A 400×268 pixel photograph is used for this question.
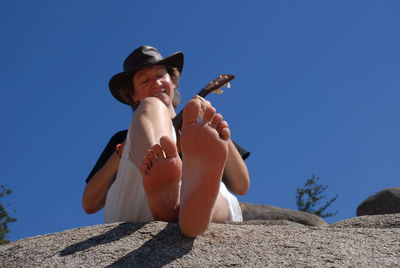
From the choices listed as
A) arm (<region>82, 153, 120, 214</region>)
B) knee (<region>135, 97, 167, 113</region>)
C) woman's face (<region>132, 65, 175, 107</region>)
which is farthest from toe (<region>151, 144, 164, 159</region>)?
woman's face (<region>132, 65, 175, 107</region>)

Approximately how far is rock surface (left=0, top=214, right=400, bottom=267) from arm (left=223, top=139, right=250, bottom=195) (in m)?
0.62

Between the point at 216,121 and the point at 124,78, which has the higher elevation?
the point at 124,78

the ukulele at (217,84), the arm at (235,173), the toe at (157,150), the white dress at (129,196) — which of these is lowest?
the white dress at (129,196)

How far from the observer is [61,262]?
187 cm

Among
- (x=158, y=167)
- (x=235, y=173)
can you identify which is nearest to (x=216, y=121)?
(x=158, y=167)

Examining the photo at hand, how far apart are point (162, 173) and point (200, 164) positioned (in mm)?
163

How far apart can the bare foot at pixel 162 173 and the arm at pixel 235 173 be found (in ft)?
2.49

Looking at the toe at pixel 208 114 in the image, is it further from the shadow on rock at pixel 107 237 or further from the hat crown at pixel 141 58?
the hat crown at pixel 141 58

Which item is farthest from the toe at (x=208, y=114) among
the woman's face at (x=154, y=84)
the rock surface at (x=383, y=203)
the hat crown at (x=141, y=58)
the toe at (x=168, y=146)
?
the rock surface at (x=383, y=203)

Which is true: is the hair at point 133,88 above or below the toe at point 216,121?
above

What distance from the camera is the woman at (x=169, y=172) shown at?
193cm

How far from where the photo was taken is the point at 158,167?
2012 mm

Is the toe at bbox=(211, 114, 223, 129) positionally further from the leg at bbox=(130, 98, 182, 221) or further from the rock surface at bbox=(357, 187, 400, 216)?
the rock surface at bbox=(357, 187, 400, 216)

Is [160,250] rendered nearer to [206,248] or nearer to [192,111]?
[206,248]
